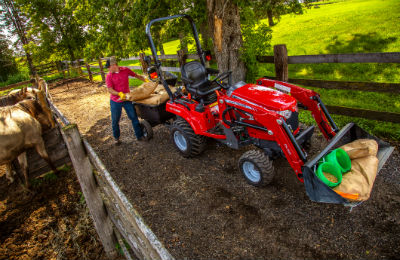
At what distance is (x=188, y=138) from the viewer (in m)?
4.19

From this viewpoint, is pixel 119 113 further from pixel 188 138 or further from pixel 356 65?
pixel 356 65

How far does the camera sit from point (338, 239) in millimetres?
2609

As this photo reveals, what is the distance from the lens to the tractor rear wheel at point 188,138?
13.7ft

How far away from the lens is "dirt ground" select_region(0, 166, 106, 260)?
2879 mm

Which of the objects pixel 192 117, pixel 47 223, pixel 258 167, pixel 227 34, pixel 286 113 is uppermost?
pixel 227 34

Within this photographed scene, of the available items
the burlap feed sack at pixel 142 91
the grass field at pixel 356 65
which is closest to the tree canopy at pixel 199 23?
the burlap feed sack at pixel 142 91

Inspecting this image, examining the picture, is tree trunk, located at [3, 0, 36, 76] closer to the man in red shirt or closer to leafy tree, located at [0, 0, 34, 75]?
leafy tree, located at [0, 0, 34, 75]

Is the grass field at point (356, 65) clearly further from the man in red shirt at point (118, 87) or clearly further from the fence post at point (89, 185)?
the fence post at point (89, 185)

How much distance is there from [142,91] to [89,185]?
282 centimetres

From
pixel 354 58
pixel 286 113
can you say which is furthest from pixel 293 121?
pixel 354 58

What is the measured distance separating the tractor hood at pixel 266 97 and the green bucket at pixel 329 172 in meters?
0.85

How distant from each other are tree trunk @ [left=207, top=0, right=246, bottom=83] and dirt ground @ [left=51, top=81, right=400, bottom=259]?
7.32ft

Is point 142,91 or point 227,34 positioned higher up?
point 227,34

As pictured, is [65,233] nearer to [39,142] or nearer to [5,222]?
[5,222]
